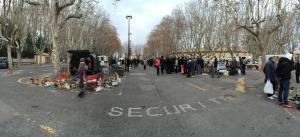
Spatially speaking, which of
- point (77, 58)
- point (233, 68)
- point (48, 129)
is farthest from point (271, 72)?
point (233, 68)

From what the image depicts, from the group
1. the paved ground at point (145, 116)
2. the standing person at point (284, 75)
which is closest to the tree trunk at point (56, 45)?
the paved ground at point (145, 116)

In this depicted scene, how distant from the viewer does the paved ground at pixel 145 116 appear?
7.64 metres

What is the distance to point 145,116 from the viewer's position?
9547 mm

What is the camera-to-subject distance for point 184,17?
223 feet

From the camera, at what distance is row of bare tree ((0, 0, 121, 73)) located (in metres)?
24.3

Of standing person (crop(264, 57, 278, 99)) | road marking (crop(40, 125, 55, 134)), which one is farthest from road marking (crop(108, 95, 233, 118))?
standing person (crop(264, 57, 278, 99))

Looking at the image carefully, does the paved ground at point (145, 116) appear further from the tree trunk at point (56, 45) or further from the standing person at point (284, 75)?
the tree trunk at point (56, 45)

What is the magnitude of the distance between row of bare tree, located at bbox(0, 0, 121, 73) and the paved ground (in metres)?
11.6

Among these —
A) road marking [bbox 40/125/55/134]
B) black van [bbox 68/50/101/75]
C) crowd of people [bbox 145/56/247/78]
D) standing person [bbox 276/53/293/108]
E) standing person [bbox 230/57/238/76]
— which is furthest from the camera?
standing person [bbox 230/57/238/76]

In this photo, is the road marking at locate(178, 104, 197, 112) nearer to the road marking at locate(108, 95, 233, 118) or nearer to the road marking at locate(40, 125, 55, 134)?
the road marking at locate(108, 95, 233, 118)

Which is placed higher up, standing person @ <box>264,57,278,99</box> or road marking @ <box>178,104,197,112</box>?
standing person @ <box>264,57,278,99</box>

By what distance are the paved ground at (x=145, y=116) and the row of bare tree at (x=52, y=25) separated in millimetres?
11612

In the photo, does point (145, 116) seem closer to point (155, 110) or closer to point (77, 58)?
point (155, 110)

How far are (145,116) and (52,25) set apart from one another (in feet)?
56.7
